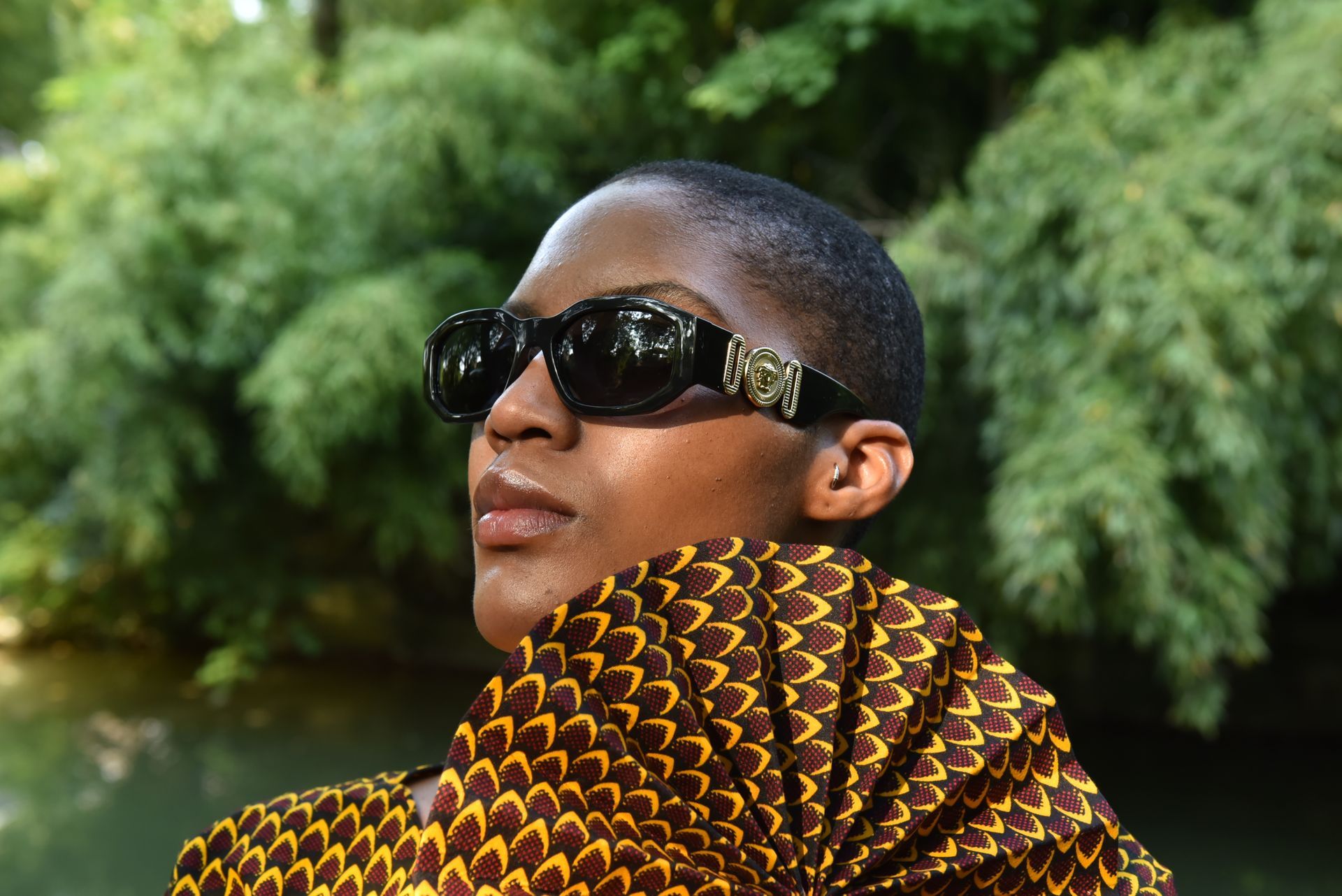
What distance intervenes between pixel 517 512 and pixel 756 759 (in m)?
0.33

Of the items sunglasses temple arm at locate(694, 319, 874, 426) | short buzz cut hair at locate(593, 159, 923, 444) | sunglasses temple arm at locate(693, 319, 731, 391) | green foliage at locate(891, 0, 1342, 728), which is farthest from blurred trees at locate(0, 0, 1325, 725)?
sunglasses temple arm at locate(693, 319, 731, 391)

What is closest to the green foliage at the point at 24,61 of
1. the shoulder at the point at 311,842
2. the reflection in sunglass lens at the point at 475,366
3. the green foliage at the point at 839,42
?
the green foliage at the point at 839,42

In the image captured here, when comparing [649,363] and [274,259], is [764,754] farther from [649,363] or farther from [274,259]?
[274,259]

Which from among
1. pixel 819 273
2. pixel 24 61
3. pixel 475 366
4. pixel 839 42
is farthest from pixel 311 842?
pixel 24 61

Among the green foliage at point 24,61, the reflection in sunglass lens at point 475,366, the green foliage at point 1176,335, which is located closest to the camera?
the reflection in sunglass lens at point 475,366

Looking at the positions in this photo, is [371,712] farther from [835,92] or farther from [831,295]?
[831,295]

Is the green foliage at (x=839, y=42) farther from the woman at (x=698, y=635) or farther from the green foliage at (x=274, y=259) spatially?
the woman at (x=698, y=635)

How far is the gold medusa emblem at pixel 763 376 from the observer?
1073 mm

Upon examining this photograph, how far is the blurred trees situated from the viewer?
3.71 metres

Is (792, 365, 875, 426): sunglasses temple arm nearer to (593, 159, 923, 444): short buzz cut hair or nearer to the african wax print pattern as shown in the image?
(593, 159, 923, 444): short buzz cut hair

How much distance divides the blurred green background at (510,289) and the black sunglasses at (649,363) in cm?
282

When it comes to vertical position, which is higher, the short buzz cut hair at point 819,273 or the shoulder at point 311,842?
the short buzz cut hair at point 819,273

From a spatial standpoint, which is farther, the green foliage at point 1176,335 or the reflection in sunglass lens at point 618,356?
the green foliage at point 1176,335

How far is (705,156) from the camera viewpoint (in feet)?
18.2
